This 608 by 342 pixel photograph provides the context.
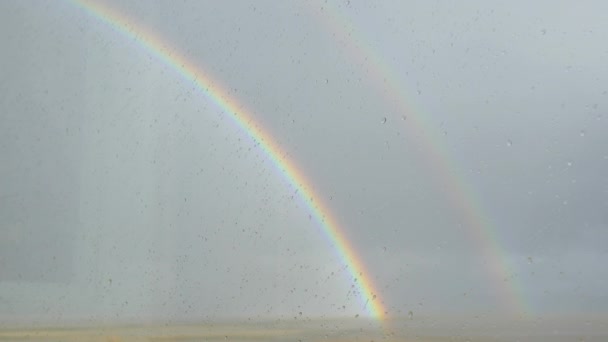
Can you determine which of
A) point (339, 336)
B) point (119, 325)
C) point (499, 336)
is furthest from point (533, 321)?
point (119, 325)

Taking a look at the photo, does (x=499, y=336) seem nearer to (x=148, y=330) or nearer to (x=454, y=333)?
(x=454, y=333)

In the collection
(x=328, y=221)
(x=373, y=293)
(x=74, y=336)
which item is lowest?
(x=74, y=336)

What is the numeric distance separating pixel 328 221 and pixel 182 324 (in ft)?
4.80

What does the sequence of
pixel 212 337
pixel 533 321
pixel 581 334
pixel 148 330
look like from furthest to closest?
pixel 148 330, pixel 212 337, pixel 533 321, pixel 581 334

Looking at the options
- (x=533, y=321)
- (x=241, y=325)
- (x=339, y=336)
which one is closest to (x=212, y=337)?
(x=241, y=325)

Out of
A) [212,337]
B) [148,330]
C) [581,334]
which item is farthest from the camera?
[148,330]

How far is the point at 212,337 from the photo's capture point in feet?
21.1

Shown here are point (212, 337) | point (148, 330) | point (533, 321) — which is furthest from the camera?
point (148, 330)

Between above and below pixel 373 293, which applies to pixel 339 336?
below

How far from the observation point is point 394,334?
6098mm

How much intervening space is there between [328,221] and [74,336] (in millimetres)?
2233

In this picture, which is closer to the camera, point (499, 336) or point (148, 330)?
point (499, 336)

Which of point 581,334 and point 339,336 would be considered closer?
point 581,334

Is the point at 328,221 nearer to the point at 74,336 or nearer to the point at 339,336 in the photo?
the point at 339,336
